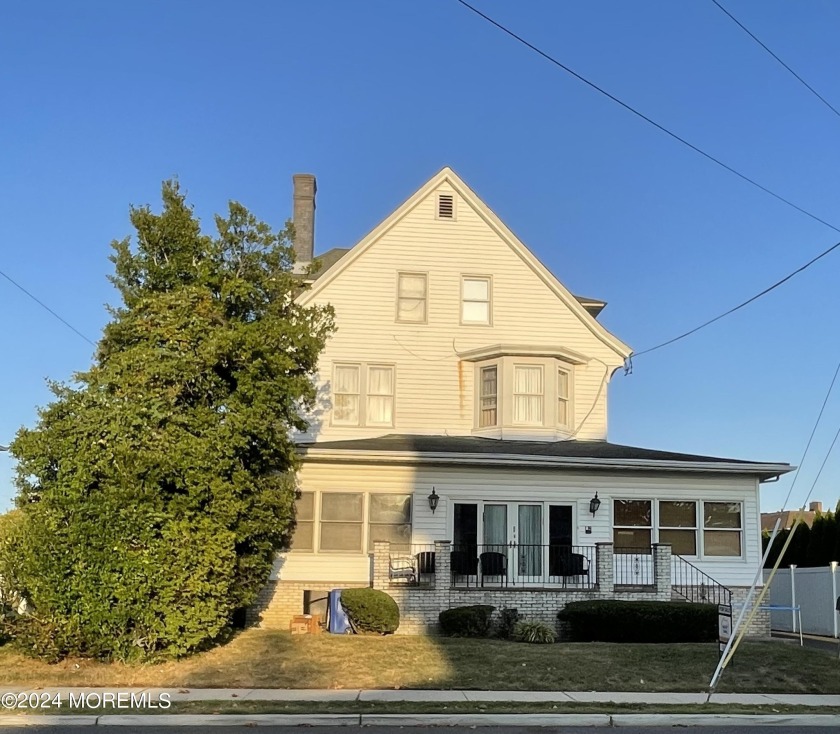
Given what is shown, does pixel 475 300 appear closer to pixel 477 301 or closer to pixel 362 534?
pixel 477 301

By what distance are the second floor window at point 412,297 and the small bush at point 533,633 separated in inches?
359

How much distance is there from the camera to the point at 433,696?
12.2 metres

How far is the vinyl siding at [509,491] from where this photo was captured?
20250 mm

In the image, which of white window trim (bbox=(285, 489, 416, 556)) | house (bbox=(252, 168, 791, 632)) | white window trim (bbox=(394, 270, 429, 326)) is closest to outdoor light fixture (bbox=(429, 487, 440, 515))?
house (bbox=(252, 168, 791, 632))

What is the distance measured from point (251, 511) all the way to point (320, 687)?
11.7 ft

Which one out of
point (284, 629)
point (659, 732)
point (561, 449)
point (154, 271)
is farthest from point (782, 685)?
point (154, 271)

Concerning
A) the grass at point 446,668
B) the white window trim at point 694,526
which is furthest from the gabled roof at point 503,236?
the grass at point 446,668

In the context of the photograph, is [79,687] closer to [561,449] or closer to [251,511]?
[251,511]

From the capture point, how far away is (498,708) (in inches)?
453

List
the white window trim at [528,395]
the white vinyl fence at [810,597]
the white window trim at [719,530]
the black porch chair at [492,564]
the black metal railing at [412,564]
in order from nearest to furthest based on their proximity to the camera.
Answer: the black metal railing at [412,564], the black porch chair at [492,564], the white window trim at [719,530], the white vinyl fence at [810,597], the white window trim at [528,395]

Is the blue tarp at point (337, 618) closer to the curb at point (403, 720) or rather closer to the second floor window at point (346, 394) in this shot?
the second floor window at point (346, 394)

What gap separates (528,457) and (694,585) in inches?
192

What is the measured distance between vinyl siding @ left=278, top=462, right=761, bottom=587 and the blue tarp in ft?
6.98

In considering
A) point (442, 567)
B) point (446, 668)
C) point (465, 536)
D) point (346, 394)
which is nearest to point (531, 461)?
point (465, 536)
